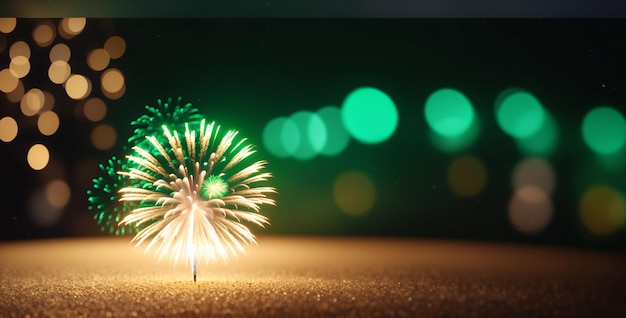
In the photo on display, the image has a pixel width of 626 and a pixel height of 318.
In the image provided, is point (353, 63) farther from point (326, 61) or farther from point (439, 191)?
point (439, 191)

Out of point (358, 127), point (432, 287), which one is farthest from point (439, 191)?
point (432, 287)

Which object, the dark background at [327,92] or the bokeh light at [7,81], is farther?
the bokeh light at [7,81]

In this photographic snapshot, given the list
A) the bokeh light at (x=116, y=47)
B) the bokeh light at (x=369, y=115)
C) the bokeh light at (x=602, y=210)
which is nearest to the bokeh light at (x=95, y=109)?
the bokeh light at (x=116, y=47)

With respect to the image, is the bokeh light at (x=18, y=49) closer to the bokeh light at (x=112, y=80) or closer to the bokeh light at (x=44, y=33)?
the bokeh light at (x=44, y=33)

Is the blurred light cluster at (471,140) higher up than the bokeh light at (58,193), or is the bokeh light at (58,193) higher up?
the blurred light cluster at (471,140)

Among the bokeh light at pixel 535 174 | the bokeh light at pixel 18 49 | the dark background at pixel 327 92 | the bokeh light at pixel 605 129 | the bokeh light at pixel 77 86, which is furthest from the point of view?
the bokeh light at pixel 77 86

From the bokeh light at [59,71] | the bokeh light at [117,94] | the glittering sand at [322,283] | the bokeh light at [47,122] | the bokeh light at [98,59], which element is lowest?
the glittering sand at [322,283]
